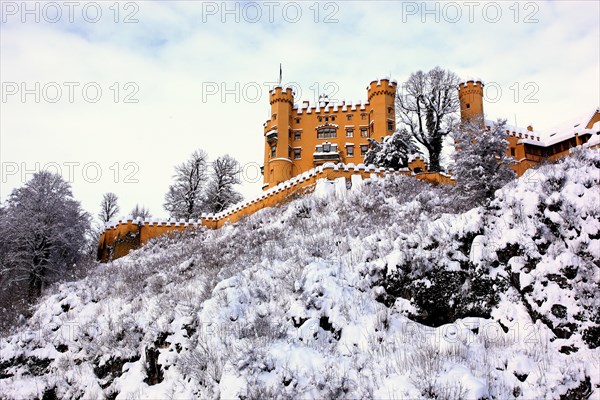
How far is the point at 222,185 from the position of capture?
43.5 metres

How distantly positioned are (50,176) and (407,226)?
829 inches

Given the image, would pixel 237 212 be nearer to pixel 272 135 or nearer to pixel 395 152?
pixel 395 152

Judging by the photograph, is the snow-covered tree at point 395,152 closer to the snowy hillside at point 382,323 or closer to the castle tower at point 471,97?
the castle tower at point 471,97

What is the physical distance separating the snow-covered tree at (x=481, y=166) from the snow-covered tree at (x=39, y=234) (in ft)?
61.1

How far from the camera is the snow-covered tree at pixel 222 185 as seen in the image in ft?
137

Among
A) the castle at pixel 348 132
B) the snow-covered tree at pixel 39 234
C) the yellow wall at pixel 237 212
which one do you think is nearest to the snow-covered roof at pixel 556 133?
the castle at pixel 348 132

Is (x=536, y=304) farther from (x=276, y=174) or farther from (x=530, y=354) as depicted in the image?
(x=276, y=174)

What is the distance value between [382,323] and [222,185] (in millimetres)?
36939

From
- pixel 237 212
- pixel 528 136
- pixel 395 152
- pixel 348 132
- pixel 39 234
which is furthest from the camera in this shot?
pixel 348 132

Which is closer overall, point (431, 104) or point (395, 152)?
point (395, 152)

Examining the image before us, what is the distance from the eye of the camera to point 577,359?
6570mm

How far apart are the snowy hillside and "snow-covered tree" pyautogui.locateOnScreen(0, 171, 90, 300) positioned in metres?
10.6

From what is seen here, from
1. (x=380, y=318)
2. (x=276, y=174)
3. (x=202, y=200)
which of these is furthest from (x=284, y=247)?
(x=202, y=200)

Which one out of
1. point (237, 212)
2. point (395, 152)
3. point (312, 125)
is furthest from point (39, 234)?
point (312, 125)
